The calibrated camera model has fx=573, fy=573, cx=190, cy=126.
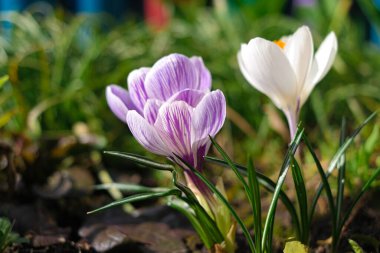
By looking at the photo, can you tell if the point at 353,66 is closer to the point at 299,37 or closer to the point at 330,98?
A: the point at 330,98

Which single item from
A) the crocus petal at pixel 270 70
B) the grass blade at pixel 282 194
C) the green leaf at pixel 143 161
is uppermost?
the crocus petal at pixel 270 70

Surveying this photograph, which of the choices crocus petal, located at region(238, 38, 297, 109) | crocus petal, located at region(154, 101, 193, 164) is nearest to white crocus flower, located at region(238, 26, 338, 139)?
crocus petal, located at region(238, 38, 297, 109)

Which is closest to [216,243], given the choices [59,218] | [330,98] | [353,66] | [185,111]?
[185,111]

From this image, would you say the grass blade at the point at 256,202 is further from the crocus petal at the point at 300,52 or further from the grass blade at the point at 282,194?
the crocus petal at the point at 300,52

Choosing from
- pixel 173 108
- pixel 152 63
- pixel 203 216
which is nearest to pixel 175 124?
pixel 173 108

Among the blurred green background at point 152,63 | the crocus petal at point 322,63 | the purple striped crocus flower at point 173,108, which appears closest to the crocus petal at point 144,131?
the purple striped crocus flower at point 173,108

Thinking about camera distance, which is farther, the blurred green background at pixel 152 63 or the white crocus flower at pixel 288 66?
the blurred green background at pixel 152 63

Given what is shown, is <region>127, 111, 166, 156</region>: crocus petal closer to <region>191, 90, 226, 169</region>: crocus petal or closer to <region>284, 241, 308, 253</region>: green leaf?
<region>191, 90, 226, 169</region>: crocus petal
